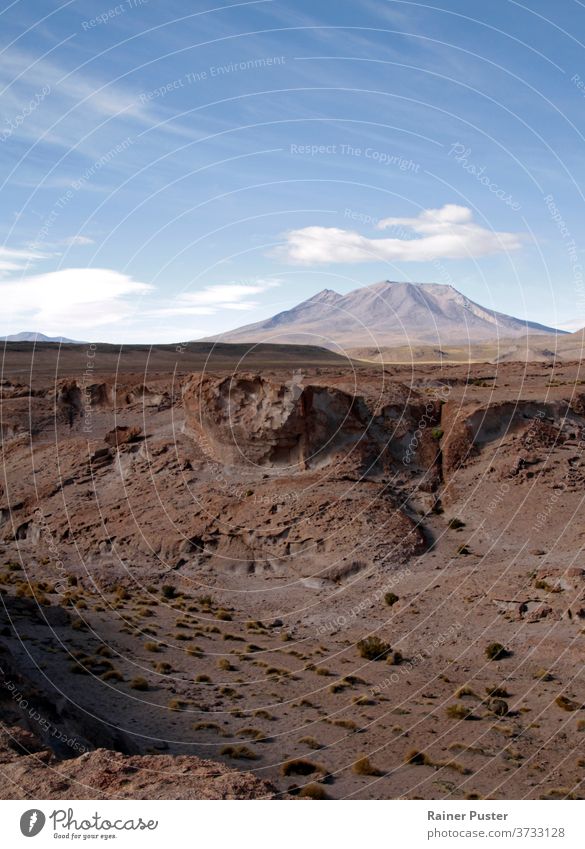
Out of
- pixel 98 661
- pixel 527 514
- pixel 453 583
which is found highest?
pixel 527 514

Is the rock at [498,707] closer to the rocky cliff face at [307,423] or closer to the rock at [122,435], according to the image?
the rocky cliff face at [307,423]

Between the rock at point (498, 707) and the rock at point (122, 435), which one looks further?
the rock at point (122, 435)

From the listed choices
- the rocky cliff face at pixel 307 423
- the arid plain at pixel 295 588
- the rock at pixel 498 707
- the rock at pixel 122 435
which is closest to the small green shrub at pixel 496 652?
the arid plain at pixel 295 588

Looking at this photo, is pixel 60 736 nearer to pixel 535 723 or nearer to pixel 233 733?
pixel 233 733

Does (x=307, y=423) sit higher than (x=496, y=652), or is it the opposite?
(x=307, y=423)

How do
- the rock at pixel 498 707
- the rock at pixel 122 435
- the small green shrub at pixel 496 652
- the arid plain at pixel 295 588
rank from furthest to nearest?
1. the rock at pixel 122 435
2. the small green shrub at pixel 496 652
3. the rock at pixel 498 707
4. the arid plain at pixel 295 588

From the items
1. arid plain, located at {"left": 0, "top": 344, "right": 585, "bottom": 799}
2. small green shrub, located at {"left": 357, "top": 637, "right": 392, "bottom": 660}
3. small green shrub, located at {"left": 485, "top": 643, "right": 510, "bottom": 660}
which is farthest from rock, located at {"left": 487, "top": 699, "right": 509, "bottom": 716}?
small green shrub, located at {"left": 357, "top": 637, "right": 392, "bottom": 660}

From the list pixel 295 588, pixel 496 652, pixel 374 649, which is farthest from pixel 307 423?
pixel 496 652

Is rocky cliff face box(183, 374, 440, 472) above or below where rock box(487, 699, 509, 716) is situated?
above

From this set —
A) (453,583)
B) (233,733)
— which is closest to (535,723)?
(233,733)

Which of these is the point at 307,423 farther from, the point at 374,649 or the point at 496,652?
the point at 496,652

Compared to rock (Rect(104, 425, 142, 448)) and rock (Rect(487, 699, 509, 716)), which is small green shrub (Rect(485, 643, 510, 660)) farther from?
rock (Rect(104, 425, 142, 448))
